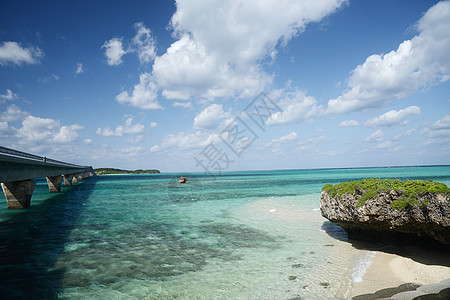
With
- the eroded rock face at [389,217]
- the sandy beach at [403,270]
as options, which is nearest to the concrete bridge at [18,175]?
the eroded rock face at [389,217]

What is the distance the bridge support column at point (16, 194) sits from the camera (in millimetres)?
24312

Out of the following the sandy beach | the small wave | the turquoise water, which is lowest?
the turquoise water

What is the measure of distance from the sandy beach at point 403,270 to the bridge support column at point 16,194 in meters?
31.2

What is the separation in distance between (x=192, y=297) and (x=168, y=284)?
1129mm

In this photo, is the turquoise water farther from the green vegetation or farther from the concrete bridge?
the concrete bridge

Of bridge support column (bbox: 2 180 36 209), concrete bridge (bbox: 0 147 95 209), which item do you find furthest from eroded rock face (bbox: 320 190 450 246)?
bridge support column (bbox: 2 180 36 209)

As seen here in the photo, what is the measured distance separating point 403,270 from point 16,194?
3272 centimetres

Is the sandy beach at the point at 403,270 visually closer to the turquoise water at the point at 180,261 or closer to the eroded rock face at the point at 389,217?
the turquoise water at the point at 180,261

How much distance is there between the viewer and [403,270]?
24.8 ft

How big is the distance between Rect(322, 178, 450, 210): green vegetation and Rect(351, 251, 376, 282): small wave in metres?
1.97

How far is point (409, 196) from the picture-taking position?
862 centimetres

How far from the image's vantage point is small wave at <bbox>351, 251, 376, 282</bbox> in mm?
7344

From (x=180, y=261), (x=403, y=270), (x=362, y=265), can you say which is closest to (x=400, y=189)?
(x=403, y=270)

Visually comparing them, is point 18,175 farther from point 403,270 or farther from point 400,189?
point 400,189
